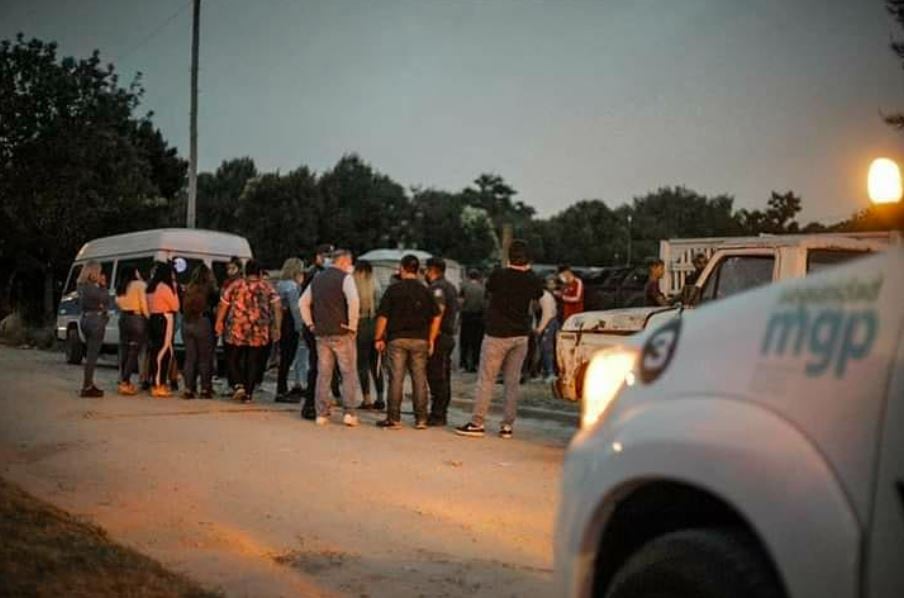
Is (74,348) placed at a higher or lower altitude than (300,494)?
higher

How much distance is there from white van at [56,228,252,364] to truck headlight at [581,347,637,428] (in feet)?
48.4

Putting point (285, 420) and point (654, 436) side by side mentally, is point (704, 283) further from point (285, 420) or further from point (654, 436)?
point (654, 436)

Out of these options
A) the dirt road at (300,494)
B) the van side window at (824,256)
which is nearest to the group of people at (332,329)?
the dirt road at (300,494)

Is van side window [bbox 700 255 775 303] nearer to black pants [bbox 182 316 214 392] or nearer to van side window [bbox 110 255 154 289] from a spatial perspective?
black pants [bbox 182 316 214 392]

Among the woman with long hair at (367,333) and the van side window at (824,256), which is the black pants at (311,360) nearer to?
the woman with long hair at (367,333)

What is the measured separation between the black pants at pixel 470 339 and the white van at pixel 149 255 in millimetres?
3714

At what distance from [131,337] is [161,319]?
425mm

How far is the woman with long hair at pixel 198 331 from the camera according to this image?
13930mm

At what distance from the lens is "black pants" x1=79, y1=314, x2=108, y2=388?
1363 centimetres

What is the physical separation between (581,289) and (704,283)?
758 centimetres

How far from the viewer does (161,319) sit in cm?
1434

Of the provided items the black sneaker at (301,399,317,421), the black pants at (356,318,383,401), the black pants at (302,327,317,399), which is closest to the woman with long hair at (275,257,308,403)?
the black pants at (302,327,317,399)

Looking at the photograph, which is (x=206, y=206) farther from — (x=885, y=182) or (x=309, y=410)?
(x=885, y=182)

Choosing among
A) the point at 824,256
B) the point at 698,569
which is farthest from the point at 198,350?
the point at 698,569
